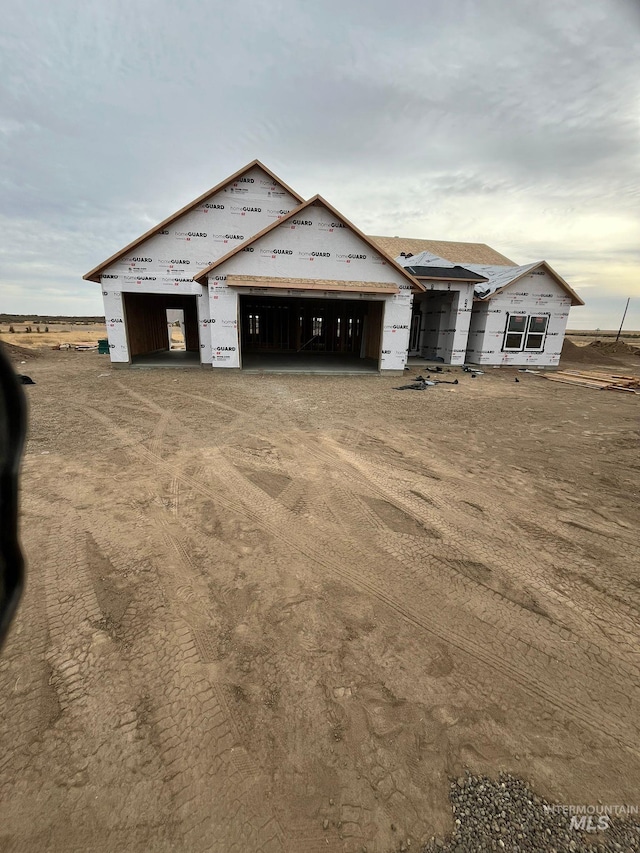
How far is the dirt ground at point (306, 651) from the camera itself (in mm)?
1883

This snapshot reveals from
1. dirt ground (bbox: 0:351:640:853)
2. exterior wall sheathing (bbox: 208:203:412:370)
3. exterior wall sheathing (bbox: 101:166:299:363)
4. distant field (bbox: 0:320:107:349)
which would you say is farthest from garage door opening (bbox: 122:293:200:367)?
dirt ground (bbox: 0:351:640:853)

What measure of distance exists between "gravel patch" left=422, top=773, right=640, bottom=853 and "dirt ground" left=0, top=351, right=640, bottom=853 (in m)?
0.07

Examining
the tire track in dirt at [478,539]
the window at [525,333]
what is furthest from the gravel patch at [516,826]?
the window at [525,333]

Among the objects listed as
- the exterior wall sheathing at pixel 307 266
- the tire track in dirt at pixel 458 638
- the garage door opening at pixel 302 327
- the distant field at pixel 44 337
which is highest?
the exterior wall sheathing at pixel 307 266

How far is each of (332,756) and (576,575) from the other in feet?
8.74

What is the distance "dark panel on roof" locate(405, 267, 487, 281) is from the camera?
1838 cm

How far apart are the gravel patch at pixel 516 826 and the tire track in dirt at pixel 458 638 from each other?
1.35 ft

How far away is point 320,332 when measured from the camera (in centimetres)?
2570

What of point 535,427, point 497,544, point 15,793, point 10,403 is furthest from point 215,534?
point 535,427

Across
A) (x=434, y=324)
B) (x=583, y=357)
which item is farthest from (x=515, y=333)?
(x=583, y=357)

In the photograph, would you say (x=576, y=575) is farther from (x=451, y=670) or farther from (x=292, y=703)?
(x=292, y=703)

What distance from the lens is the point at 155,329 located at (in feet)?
73.5

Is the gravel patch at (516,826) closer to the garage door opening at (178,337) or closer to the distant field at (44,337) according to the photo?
the garage door opening at (178,337)

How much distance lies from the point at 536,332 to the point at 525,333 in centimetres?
57
